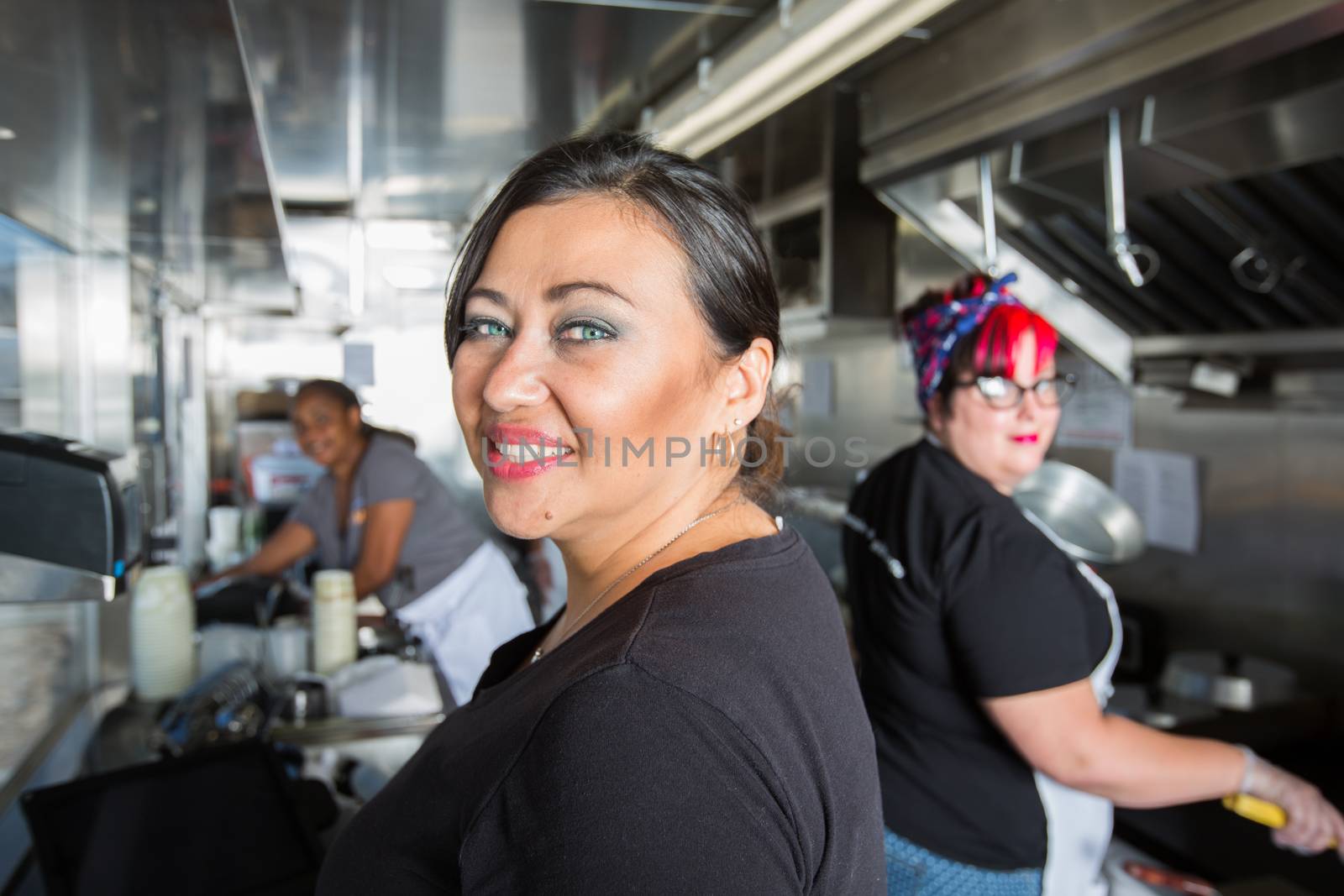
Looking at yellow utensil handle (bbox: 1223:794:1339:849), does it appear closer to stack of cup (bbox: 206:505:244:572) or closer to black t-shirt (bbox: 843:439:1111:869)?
black t-shirt (bbox: 843:439:1111:869)

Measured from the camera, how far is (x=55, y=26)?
2.01 ft

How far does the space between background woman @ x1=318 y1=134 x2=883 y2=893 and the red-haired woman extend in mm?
458

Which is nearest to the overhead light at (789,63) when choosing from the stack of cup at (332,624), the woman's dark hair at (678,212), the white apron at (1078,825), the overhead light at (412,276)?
the woman's dark hair at (678,212)

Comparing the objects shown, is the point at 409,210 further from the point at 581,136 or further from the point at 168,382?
the point at 581,136

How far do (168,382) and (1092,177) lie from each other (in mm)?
2836

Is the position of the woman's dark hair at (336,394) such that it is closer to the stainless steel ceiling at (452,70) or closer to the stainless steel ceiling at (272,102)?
the stainless steel ceiling at (272,102)

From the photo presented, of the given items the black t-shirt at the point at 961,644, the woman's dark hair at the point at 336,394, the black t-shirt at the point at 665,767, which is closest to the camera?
the black t-shirt at the point at 665,767

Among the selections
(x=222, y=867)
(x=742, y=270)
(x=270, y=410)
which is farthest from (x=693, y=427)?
(x=270, y=410)

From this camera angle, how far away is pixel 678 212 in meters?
0.66

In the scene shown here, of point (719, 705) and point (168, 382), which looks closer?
point (719, 705)

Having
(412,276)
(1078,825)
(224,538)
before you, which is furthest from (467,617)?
(412,276)

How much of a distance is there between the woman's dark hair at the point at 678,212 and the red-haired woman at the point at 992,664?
1.78ft

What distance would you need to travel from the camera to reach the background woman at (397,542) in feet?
7.47

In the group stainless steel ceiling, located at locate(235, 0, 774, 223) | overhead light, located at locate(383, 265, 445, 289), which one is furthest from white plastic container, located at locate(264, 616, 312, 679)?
overhead light, located at locate(383, 265, 445, 289)
